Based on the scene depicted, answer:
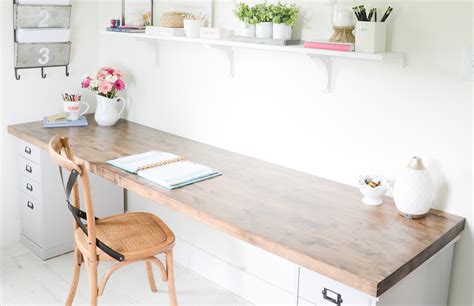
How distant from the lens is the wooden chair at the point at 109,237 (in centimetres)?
221

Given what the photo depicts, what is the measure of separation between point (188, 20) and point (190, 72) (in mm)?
369

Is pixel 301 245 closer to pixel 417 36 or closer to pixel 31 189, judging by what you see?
pixel 417 36

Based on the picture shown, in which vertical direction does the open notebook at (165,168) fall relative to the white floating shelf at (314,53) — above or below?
below

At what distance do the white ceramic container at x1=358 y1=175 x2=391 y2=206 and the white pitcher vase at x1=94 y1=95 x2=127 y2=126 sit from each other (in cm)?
167

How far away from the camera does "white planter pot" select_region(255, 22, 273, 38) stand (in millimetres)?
2322

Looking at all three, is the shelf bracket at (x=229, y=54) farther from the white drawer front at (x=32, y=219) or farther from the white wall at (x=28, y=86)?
the white drawer front at (x=32, y=219)

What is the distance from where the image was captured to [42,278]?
9.87 ft

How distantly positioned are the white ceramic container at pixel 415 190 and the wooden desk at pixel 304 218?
0.05 meters

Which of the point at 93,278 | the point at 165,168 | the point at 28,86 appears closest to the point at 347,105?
the point at 165,168

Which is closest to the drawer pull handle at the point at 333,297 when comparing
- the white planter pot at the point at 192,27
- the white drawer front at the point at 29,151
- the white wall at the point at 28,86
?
the white planter pot at the point at 192,27

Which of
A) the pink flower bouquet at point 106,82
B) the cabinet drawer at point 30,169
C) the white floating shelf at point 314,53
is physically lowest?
the cabinet drawer at point 30,169

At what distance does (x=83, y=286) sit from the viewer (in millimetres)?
2934

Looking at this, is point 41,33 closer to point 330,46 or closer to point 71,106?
point 71,106

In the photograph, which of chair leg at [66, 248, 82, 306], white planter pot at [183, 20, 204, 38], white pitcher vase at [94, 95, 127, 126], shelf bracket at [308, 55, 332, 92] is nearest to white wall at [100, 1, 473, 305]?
shelf bracket at [308, 55, 332, 92]
